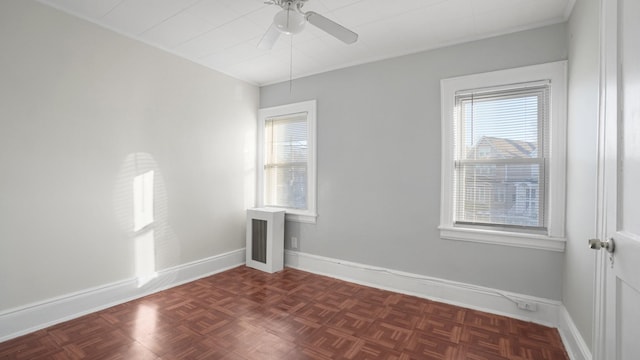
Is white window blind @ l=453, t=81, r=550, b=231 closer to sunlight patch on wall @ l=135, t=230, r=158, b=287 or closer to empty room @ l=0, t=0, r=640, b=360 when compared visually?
empty room @ l=0, t=0, r=640, b=360

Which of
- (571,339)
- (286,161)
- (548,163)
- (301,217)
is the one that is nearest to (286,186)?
(286,161)

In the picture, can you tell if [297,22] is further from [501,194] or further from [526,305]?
[526,305]

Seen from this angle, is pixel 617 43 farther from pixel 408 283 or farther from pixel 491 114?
pixel 408 283

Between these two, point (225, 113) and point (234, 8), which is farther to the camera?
point (225, 113)

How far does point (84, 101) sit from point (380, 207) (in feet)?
9.89

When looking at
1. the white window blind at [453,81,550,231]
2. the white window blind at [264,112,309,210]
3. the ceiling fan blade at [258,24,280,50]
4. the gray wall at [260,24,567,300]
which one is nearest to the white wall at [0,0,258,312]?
the white window blind at [264,112,309,210]

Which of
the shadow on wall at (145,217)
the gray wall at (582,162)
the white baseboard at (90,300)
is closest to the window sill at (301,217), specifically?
the white baseboard at (90,300)

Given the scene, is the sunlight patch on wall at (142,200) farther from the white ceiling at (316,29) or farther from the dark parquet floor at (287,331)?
the white ceiling at (316,29)

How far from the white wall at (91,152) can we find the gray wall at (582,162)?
3551mm

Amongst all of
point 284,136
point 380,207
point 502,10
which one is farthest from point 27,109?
point 502,10

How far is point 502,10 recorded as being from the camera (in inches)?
88.6

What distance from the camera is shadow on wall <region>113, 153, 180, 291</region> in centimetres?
277

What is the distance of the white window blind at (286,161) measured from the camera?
3.87 m

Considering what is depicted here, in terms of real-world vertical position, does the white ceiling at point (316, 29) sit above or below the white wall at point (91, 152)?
above
